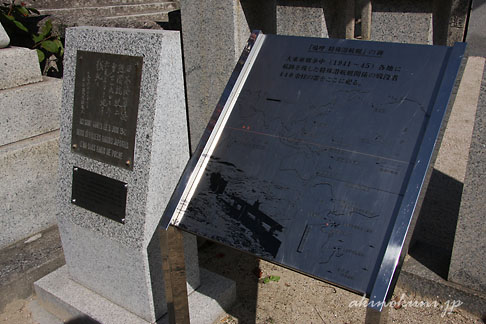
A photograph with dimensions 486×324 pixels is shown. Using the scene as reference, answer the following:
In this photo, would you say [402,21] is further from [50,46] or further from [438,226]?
[50,46]

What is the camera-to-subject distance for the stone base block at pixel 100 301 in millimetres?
2777

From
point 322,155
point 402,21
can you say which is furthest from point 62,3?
point 322,155

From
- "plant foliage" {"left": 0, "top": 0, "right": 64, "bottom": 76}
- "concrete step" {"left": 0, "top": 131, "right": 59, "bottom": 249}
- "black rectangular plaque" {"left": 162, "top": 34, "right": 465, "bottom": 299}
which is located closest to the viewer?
"black rectangular plaque" {"left": 162, "top": 34, "right": 465, "bottom": 299}

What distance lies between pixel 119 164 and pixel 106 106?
12.9 inches

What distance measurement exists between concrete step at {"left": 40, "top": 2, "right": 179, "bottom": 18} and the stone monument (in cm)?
435

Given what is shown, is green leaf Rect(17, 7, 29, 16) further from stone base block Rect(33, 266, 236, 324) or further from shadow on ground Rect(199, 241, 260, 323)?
shadow on ground Rect(199, 241, 260, 323)

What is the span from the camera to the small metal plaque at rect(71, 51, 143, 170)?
2387mm

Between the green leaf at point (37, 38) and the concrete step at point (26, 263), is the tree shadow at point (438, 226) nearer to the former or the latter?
the concrete step at point (26, 263)

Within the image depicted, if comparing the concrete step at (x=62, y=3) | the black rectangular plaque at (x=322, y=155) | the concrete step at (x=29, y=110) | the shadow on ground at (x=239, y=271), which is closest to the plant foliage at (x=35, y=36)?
the concrete step at (x=29, y=110)

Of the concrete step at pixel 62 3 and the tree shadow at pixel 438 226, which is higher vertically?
the concrete step at pixel 62 3

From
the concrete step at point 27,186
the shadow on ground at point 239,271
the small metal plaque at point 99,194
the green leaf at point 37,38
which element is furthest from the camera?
the green leaf at point 37,38

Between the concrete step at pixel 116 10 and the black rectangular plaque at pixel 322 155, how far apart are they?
5212 mm

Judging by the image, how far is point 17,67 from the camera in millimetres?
3512

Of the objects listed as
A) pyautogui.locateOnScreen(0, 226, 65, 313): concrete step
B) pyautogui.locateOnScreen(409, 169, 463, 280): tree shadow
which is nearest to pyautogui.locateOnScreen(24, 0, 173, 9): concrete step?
pyautogui.locateOnScreen(0, 226, 65, 313): concrete step
